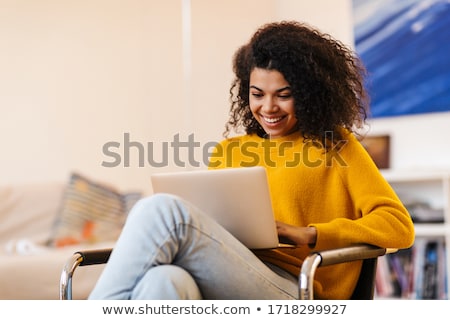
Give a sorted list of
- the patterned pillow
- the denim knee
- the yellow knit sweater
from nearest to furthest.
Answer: the denim knee, the yellow knit sweater, the patterned pillow

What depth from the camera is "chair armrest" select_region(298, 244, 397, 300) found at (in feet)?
3.96

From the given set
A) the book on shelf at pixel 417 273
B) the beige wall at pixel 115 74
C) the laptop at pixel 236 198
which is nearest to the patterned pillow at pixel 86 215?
the beige wall at pixel 115 74

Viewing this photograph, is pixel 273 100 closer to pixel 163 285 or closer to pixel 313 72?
pixel 313 72

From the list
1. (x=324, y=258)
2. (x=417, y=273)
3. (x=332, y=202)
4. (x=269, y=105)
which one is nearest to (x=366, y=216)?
(x=332, y=202)

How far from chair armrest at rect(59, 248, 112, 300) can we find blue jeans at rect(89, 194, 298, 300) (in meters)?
0.15

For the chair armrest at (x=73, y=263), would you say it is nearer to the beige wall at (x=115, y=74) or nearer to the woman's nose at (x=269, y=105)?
the woman's nose at (x=269, y=105)

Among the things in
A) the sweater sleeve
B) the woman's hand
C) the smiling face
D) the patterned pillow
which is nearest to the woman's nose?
the smiling face

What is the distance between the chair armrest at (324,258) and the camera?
3.96 feet

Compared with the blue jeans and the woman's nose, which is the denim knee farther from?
the woman's nose

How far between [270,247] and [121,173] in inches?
98.1

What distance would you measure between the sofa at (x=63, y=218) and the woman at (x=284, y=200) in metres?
1.54

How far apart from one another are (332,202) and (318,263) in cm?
33

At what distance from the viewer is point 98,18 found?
145 inches

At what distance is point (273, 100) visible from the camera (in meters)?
1.61
